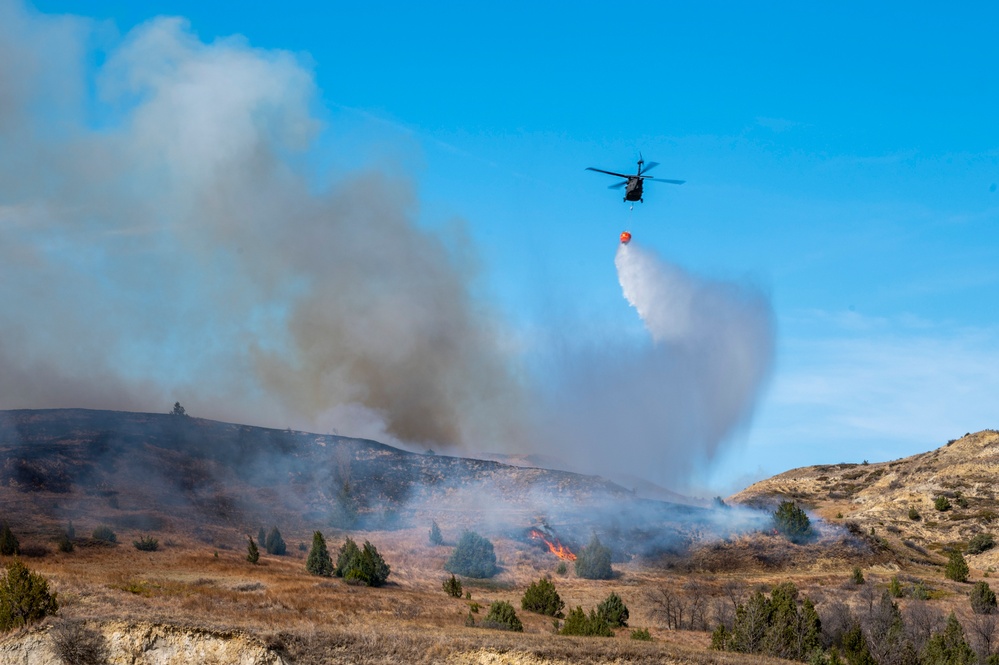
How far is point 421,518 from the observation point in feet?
326

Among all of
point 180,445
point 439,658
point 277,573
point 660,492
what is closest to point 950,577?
point 660,492

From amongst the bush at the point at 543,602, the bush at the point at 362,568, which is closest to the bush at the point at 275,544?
the bush at the point at 362,568

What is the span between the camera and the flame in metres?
88.9

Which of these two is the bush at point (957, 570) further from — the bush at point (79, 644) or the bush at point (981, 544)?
the bush at point (79, 644)

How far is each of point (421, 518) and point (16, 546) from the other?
4700cm

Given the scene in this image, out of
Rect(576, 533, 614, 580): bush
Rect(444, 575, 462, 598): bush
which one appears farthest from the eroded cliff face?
Rect(576, 533, 614, 580): bush

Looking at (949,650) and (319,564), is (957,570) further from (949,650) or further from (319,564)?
(319,564)

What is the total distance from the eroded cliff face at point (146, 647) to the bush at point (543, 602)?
109 ft

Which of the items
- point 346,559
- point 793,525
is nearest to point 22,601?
point 346,559

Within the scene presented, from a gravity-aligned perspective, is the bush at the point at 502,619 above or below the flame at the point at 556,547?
below

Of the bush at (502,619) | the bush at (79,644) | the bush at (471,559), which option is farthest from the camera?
the bush at (471,559)

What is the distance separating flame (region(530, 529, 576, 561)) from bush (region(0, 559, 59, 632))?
60643mm

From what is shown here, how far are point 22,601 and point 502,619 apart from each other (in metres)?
26.0

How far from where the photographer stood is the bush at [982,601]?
64625mm
